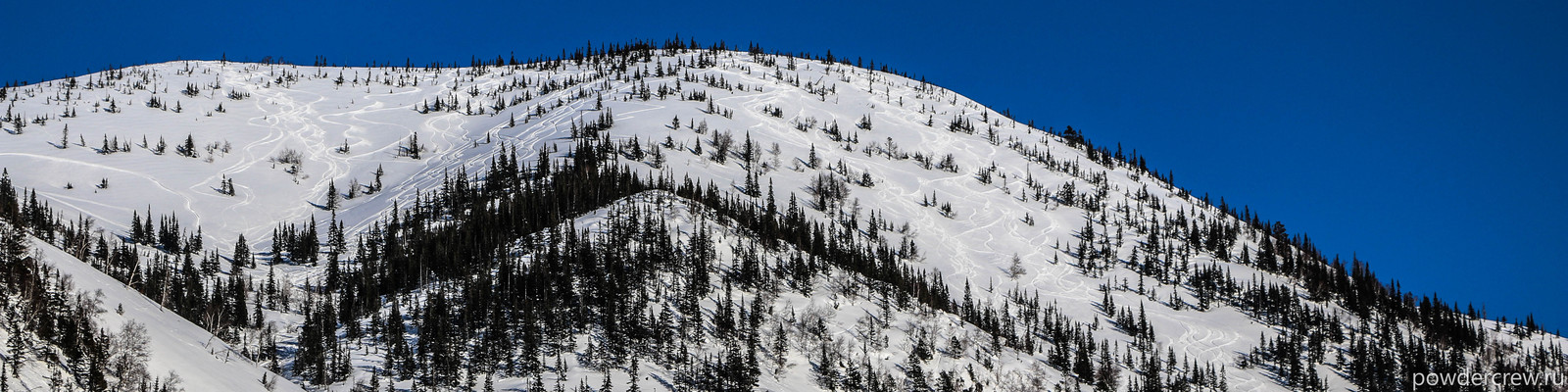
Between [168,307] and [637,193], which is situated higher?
[637,193]

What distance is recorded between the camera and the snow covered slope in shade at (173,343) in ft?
328

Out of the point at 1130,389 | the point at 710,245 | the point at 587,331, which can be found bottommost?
the point at 1130,389

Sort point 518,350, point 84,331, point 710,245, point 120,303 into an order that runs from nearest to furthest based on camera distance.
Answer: point 84,331
point 120,303
point 518,350
point 710,245

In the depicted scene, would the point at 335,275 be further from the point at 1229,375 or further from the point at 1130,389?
the point at 1229,375

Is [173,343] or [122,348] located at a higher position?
[122,348]

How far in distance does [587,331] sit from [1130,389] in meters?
85.6

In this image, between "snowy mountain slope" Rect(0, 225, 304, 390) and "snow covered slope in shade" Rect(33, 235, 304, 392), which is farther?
"snow covered slope in shade" Rect(33, 235, 304, 392)

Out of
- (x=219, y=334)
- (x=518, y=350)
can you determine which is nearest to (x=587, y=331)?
(x=518, y=350)

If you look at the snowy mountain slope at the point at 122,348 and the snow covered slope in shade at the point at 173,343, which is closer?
the snowy mountain slope at the point at 122,348

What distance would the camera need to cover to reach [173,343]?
358 feet

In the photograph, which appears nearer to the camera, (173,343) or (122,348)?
(122,348)

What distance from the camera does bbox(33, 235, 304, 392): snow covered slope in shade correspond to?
9994 cm

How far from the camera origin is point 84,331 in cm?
9350

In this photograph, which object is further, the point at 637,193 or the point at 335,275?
the point at 637,193
